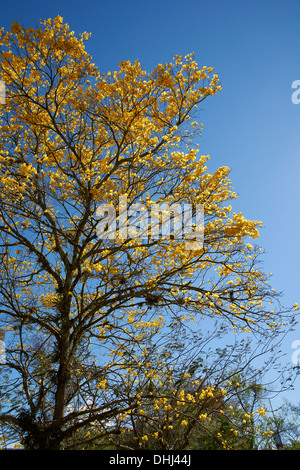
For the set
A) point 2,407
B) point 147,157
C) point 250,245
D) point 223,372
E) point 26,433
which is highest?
point 147,157

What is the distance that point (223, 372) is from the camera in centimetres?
430

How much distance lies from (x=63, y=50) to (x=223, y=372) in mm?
5385

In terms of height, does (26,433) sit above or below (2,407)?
below
